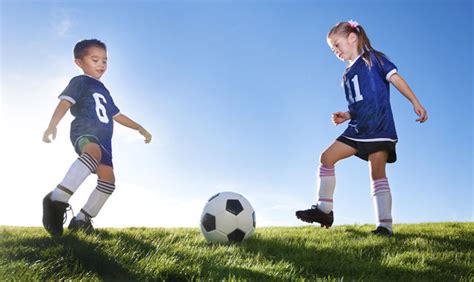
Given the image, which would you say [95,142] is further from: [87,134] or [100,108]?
[100,108]

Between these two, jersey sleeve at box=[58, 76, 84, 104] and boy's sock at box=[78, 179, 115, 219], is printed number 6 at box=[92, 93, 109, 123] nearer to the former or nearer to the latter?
jersey sleeve at box=[58, 76, 84, 104]

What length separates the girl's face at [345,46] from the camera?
22.9 feet

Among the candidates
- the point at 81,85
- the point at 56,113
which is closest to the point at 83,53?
the point at 81,85

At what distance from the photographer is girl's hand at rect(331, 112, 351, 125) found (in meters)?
6.93

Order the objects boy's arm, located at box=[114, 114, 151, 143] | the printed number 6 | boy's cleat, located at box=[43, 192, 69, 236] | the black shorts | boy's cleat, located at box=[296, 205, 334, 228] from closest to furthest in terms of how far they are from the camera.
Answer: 1. boy's cleat, located at box=[43, 192, 69, 236]
2. the black shorts
3. boy's cleat, located at box=[296, 205, 334, 228]
4. the printed number 6
5. boy's arm, located at box=[114, 114, 151, 143]

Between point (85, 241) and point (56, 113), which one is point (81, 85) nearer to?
point (56, 113)

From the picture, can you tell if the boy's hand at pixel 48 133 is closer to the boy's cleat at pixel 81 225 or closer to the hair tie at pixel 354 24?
the boy's cleat at pixel 81 225

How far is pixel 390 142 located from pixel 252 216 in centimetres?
225

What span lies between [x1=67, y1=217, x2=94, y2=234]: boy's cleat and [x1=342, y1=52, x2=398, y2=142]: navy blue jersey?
154 inches

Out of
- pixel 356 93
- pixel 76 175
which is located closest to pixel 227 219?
pixel 76 175

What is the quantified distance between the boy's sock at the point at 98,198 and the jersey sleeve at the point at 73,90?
1272 mm

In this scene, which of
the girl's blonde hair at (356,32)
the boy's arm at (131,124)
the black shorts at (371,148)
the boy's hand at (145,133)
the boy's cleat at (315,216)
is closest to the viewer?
the black shorts at (371,148)

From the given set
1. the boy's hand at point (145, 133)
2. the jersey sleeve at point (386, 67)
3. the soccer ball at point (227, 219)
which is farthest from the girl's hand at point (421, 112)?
the boy's hand at point (145, 133)

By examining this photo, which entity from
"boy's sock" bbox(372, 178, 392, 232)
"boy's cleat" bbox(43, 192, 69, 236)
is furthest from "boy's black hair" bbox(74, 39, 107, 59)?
"boy's sock" bbox(372, 178, 392, 232)
